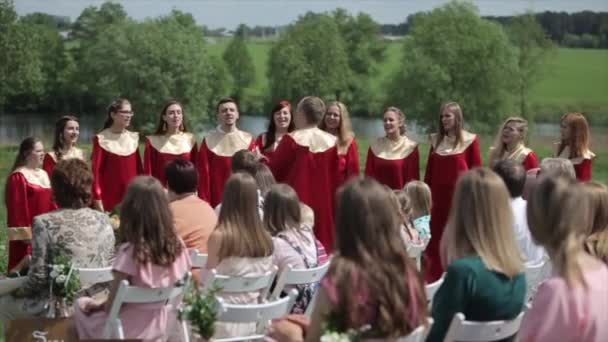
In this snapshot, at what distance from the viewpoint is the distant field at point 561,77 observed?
72.9 feet

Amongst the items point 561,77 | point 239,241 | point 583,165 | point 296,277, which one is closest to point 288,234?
point 296,277

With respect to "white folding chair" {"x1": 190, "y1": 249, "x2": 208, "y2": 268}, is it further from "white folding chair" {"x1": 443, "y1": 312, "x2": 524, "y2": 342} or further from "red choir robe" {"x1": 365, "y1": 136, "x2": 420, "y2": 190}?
"red choir robe" {"x1": 365, "y1": 136, "x2": 420, "y2": 190}

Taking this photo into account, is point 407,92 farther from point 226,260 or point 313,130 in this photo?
point 226,260

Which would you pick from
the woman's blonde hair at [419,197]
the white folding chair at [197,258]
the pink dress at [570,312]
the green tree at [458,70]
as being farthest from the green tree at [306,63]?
the pink dress at [570,312]

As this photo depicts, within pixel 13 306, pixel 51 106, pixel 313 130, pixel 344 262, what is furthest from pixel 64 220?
pixel 51 106

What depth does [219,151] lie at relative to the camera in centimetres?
855

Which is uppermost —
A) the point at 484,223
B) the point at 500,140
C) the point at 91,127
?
the point at 484,223

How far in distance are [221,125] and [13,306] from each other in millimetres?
3702

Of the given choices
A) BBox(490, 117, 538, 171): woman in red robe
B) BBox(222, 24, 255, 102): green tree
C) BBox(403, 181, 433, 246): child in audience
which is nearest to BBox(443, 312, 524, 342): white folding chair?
BBox(403, 181, 433, 246): child in audience

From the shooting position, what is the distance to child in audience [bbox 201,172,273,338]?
4.85 m

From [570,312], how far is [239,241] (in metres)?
1.84

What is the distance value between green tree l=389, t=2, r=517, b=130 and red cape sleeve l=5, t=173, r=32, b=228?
14.1 meters

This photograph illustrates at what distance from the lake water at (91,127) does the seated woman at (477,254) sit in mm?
15690

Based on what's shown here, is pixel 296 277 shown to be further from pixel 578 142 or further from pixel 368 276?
pixel 578 142
